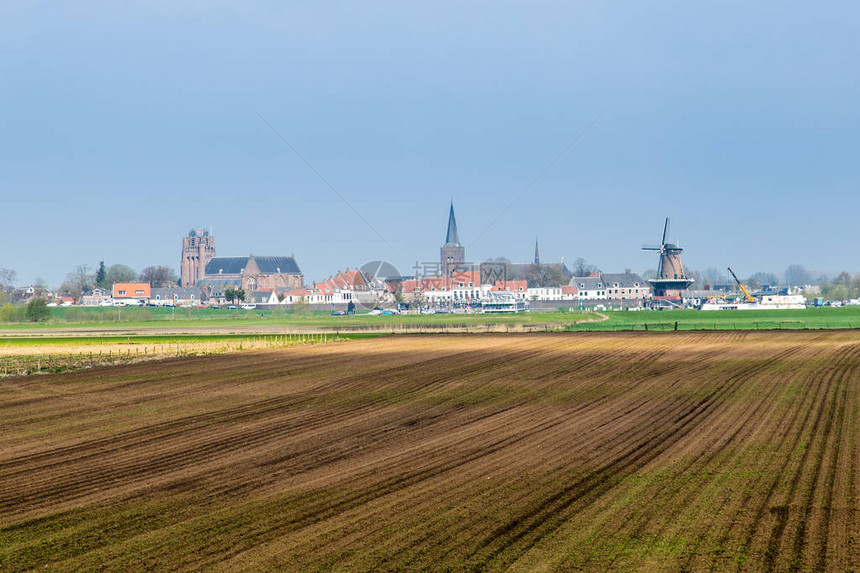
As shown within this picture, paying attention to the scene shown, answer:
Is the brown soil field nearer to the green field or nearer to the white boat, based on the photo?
the green field

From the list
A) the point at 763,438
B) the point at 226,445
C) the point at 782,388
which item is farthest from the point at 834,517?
the point at 782,388

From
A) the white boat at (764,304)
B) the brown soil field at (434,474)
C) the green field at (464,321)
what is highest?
the white boat at (764,304)

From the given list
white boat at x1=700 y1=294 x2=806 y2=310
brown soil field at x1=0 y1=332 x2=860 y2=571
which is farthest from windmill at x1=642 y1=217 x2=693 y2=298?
brown soil field at x1=0 y1=332 x2=860 y2=571

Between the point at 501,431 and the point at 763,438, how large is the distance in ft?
19.3

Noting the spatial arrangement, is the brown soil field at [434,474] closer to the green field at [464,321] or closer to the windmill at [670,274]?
the green field at [464,321]

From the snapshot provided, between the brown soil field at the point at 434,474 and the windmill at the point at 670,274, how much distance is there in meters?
144

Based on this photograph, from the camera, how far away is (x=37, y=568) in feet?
35.7

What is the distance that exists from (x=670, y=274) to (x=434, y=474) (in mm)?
169625

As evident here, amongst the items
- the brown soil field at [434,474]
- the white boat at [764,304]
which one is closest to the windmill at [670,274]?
the white boat at [764,304]

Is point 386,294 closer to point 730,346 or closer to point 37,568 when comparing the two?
point 730,346

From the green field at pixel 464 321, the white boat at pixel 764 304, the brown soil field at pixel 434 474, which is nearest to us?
the brown soil field at pixel 434 474

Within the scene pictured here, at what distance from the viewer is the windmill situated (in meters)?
173

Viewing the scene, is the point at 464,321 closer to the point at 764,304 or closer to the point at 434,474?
the point at 764,304

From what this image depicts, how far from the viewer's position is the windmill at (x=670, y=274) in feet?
566
